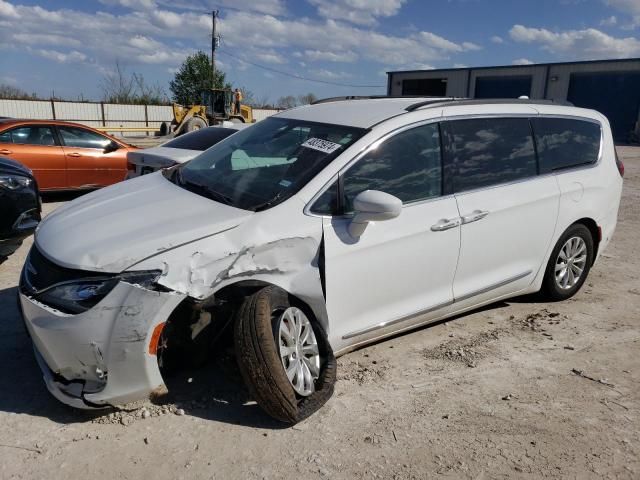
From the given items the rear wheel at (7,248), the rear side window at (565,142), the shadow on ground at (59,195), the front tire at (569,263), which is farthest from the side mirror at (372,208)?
the shadow on ground at (59,195)

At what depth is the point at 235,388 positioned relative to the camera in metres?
3.32

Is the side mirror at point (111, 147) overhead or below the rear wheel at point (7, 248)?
overhead

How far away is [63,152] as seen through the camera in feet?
28.6

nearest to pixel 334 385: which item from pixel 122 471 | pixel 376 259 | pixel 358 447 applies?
pixel 358 447

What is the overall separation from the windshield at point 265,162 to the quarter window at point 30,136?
5.53 m

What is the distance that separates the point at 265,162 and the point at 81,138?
6.63 m

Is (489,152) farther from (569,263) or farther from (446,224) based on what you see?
(569,263)

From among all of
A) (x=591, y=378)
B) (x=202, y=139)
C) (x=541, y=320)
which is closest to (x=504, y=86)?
(x=202, y=139)

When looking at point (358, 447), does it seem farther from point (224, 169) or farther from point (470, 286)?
point (224, 169)

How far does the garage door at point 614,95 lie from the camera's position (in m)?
31.8

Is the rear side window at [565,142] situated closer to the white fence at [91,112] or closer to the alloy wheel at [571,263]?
the alloy wheel at [571,263]

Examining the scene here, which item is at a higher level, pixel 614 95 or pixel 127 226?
pixel 614 95

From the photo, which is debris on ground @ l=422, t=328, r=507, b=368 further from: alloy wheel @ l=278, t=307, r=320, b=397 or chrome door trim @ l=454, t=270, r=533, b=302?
alloy wheel @ l=278, t=307, r=320, b=397

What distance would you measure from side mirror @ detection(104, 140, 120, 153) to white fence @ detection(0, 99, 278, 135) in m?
Answer: 22.2
